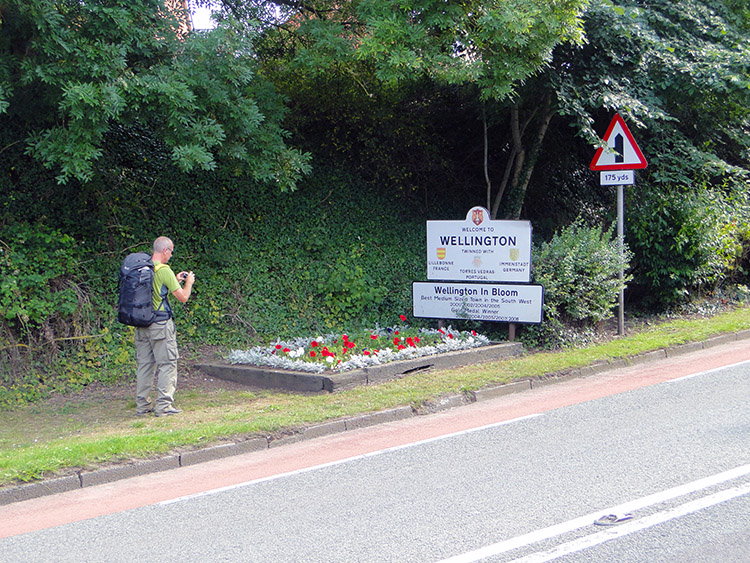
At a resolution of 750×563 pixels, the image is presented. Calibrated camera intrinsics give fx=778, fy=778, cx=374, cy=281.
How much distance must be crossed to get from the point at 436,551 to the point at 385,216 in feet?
34.1

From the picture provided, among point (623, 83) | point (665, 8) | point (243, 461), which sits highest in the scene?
point (665, 8)

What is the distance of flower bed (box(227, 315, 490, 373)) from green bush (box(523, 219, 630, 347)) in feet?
3.63

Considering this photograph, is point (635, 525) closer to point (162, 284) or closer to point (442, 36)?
point (162, 284)

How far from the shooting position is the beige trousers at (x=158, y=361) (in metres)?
8.44

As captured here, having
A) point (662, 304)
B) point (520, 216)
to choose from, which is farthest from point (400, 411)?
point (520, 216)

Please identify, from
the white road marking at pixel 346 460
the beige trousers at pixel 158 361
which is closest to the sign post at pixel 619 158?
the white road marking at pixel 346 460

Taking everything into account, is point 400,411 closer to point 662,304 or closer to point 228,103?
point 228,103

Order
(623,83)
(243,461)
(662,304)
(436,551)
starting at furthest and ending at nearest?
1. (662,304)
2. (623,83)
3. (243,461)
4. (436,551)

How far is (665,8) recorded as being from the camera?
14336mm

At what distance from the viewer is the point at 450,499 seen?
5445 mm

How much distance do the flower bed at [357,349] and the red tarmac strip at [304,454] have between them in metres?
1.62

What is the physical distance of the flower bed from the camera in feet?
31.6

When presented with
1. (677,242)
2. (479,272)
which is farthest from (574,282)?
(677,242)

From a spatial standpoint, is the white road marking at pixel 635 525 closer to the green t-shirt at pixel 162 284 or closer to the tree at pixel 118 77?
the green t-shirt at pixel 162 284
